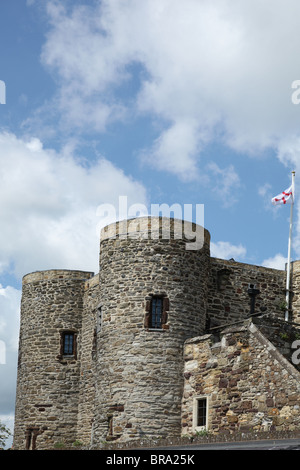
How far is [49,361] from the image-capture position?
102 ft

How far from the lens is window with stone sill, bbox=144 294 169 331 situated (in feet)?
80.9

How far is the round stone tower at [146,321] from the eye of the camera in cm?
2395

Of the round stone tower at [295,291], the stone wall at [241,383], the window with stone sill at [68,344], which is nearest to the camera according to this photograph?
the stone wall at [241,383]

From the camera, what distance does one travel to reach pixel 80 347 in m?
31.3

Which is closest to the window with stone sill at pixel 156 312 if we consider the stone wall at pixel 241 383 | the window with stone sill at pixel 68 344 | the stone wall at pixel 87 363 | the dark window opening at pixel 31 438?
the stone wall at pixel 241 383

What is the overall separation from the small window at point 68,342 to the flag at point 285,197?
954cm

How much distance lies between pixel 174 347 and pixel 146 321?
118 cm

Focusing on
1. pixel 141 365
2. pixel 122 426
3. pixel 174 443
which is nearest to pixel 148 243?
pixel 141 365

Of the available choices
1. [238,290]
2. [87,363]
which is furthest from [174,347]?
[87,363]

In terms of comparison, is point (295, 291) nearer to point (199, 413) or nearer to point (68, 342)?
point (199, 413)

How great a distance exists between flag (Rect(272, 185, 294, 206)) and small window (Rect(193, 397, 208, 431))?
841cm

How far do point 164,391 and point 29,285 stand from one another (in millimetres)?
10425

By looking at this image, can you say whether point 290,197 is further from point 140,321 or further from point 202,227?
point 140,321

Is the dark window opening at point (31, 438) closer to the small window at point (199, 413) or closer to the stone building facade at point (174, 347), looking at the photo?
the stone building facade at point (174, 347)
